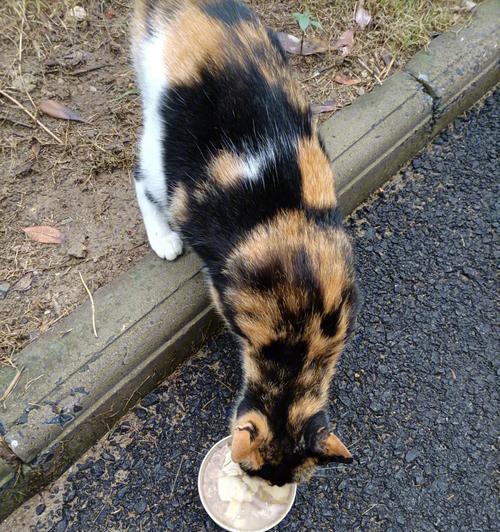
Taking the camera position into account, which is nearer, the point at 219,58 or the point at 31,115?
the point at 219,58

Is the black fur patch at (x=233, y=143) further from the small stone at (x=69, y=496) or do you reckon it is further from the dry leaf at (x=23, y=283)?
the small stone at (x=69, y=496)

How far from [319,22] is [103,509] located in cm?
313

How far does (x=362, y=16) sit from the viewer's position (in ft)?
12.6

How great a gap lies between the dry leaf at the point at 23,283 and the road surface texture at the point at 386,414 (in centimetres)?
80

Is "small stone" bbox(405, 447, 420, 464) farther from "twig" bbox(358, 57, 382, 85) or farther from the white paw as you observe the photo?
"twig" bbox(358, 57, 382, 85)

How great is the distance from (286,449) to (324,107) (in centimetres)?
217

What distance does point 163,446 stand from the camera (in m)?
2.61

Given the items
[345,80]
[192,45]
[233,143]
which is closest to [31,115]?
[192,45]

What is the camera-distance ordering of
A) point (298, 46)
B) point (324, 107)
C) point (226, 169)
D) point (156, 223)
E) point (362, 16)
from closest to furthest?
1. point (226, 169)
2. point (156, 223)
3. point (324, 107)
4. point (298, 46)
5. point (362, 16)

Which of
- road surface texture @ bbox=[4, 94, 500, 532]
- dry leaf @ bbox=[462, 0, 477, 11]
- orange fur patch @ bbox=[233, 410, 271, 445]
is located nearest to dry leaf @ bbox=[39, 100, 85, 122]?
road surface texture @ bbox=[4, 94, 500, 532]

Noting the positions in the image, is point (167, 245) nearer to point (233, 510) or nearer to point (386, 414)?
point (233, 510)

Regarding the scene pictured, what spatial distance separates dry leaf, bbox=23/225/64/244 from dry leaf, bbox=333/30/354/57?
7.13 ft

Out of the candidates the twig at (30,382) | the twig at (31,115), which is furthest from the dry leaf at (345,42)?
the twig at (30,382)

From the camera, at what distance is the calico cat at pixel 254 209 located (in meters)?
2.13
